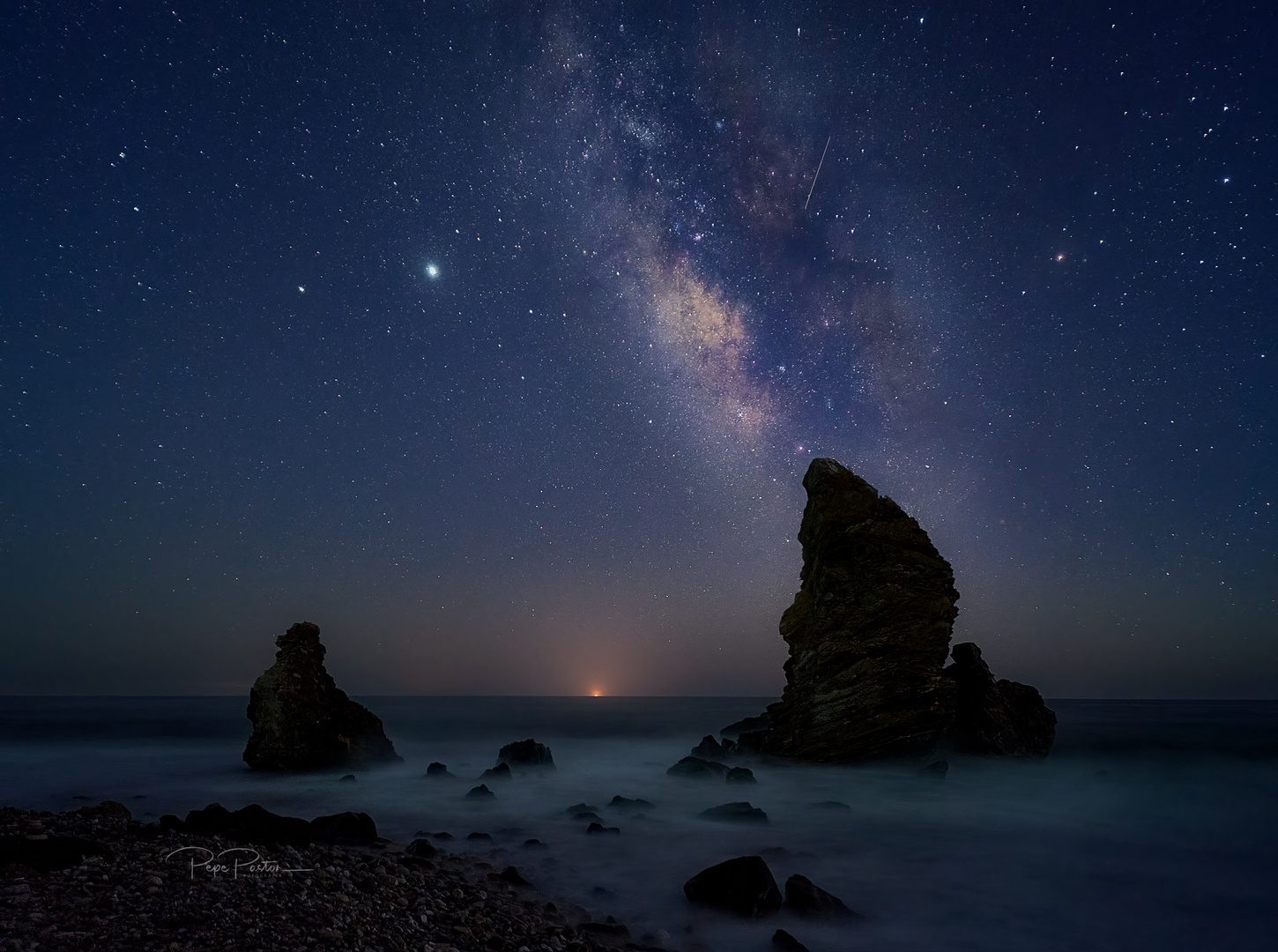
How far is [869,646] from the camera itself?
22.3m

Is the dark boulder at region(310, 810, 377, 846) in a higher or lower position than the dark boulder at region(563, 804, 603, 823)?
higher

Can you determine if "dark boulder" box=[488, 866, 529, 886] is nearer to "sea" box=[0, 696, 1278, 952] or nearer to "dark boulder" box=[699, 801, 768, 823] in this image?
"sea" box=[0, 696, 1278, 952]

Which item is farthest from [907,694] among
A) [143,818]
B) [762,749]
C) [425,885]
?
[143,818]

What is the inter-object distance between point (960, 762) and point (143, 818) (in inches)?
1058

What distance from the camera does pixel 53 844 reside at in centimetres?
669

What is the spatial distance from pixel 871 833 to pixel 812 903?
695 cm

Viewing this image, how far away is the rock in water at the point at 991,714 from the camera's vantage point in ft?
84.2

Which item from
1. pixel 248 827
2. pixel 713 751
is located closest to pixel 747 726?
pixel 713 751

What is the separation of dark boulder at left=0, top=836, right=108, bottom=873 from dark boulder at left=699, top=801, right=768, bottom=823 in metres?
12.6

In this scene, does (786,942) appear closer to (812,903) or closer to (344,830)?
(812,903)

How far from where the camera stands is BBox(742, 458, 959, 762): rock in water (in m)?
22.0

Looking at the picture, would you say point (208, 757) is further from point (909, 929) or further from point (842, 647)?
point (909, 929)
